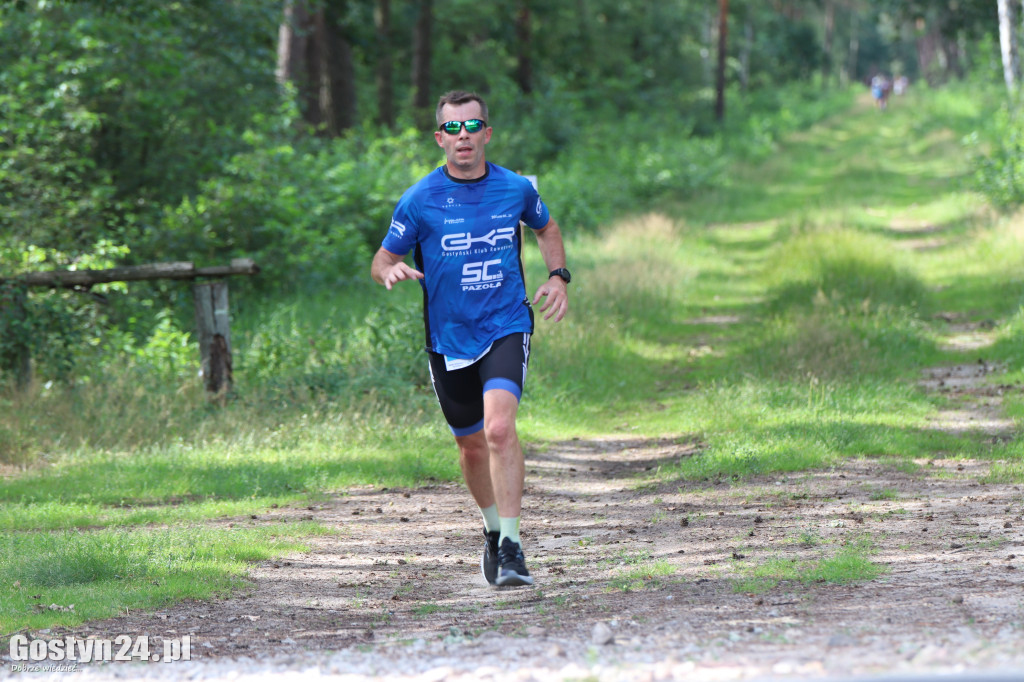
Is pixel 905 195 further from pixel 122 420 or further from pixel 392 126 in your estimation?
pixel 122 420

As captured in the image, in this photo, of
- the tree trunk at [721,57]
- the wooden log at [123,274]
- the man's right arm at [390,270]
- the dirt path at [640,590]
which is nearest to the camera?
the dirt path at [640,590]

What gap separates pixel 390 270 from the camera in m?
5.46

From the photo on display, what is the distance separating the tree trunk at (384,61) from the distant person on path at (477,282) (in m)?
24.0

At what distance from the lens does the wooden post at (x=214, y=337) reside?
1077cm

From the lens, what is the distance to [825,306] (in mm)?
13359

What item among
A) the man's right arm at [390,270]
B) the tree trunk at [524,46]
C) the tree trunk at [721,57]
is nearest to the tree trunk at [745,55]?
the tree trunk at [721,57]

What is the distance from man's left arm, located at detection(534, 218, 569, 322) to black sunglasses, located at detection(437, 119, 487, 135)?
61cm

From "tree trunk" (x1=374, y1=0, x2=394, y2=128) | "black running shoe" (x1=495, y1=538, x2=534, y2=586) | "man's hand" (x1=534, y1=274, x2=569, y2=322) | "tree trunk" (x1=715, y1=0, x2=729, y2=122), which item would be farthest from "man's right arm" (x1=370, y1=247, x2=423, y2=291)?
"tree trunk" (x1=715, y1=0, x2=729, y2=122)

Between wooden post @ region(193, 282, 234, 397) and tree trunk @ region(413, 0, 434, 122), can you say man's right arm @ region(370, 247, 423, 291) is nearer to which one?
wooden post @ region(193, 282, 234, 397)

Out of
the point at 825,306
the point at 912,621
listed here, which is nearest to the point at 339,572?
the point at 912,621

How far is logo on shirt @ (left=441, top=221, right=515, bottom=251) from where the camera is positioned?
17.9 ft

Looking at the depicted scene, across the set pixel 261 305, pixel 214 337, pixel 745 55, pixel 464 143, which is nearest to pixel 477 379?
pixel 464 143

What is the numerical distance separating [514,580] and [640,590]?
61cm

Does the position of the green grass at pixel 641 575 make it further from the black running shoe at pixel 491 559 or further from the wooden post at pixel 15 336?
the wooden post at pixel 15 336
